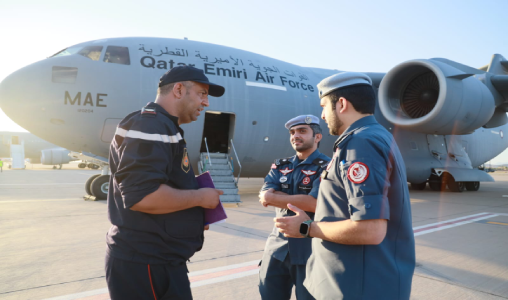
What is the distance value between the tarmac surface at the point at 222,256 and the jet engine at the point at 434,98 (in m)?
2.82

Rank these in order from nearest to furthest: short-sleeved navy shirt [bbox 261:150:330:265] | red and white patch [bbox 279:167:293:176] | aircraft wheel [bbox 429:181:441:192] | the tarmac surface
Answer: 1. short-sleeved navy shirt [bbox 261:150:330:265]
2. red and white patch [bbox 279:167:293:176]
3. the tarmac surface
4. aircraft wheel [bbox 429:181:441:192]

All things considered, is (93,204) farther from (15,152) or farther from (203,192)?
(15,152)

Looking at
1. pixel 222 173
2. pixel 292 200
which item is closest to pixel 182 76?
pixel 292 200

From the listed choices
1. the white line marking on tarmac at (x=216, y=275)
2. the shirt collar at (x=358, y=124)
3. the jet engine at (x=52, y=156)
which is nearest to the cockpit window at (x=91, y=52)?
the white line marking on tarmac at (x=216, y=275)

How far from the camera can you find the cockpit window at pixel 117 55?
26.5ft

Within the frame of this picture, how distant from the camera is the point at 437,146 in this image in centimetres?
1271

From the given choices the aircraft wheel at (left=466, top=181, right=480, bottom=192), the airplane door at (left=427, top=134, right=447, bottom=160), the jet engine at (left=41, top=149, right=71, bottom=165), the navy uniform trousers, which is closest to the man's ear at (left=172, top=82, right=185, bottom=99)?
the navy uniform trousers

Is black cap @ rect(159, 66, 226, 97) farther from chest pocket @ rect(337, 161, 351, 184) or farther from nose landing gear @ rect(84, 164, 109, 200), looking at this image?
nose landing gear @ rect(84, 164, 109, 200)

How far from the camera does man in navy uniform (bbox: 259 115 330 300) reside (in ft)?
6.93

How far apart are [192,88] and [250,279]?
2.31 metres

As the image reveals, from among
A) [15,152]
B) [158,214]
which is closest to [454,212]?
[158,214]

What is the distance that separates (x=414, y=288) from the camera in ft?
10.6

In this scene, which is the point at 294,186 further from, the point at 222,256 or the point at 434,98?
the point at 434,98

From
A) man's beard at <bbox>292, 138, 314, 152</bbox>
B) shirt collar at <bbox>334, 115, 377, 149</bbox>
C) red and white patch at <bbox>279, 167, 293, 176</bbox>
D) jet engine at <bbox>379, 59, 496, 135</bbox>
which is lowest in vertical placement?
red and white patch at <bbox>279, 167, 293, 176</bbox>
